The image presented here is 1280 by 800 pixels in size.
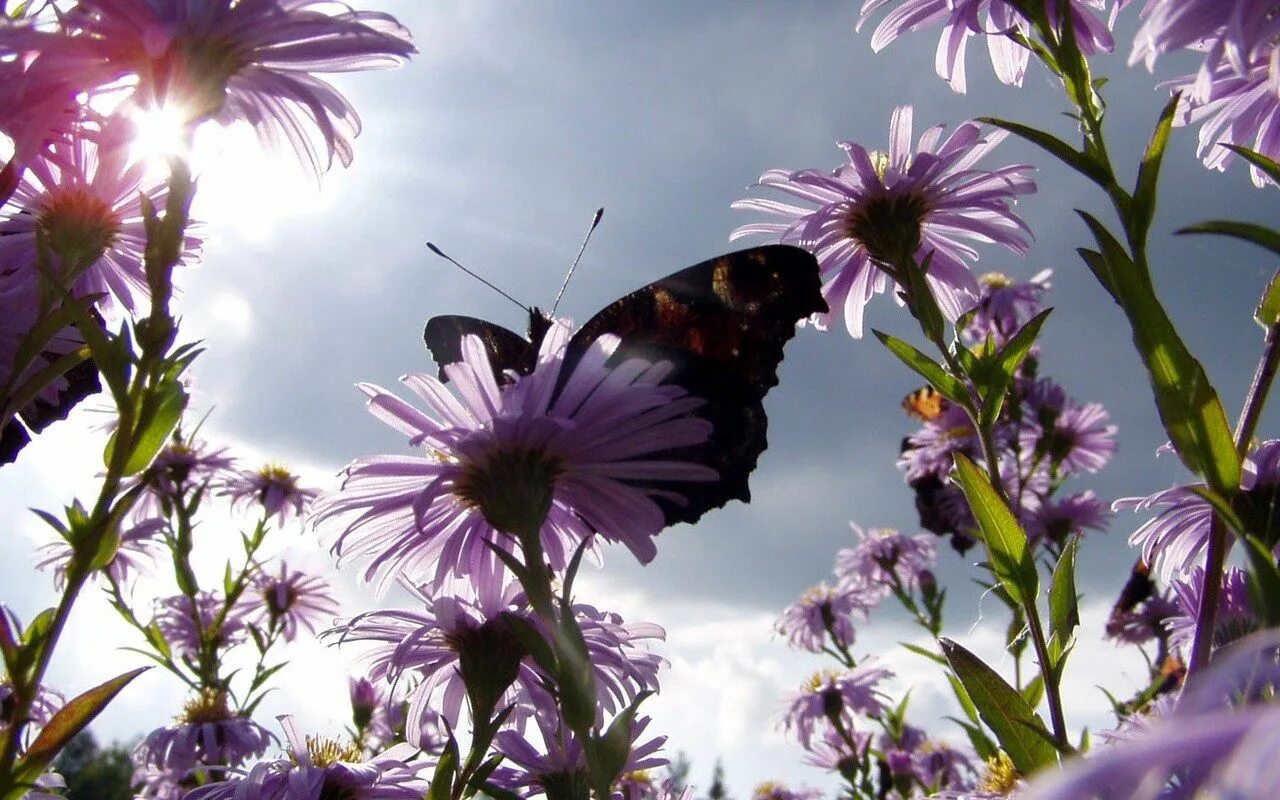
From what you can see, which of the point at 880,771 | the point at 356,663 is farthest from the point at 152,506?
the point at 880,771

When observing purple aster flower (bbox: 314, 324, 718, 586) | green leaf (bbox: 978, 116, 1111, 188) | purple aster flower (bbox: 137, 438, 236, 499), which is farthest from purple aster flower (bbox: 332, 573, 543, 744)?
purple aster flower (bbox: 137, 438, 236, 499)

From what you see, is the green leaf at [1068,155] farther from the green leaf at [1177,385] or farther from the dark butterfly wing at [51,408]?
the dark butterfly wing at [51,408]

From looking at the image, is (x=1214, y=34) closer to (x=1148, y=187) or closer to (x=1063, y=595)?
(x=1148, y=187)

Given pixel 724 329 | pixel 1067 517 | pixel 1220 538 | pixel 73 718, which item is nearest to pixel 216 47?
pixel 73 718

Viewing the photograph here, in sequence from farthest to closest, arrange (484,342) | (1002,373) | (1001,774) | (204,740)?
(204,740) < (1001,774) < (484,342) < (1002,373)

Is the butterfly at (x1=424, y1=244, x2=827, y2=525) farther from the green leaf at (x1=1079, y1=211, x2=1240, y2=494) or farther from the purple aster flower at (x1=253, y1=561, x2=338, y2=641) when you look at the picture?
the purple aster flower at (x1=253, y1=561, x2=338, y2=641)

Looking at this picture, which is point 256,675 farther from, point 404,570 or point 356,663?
point 404,570
